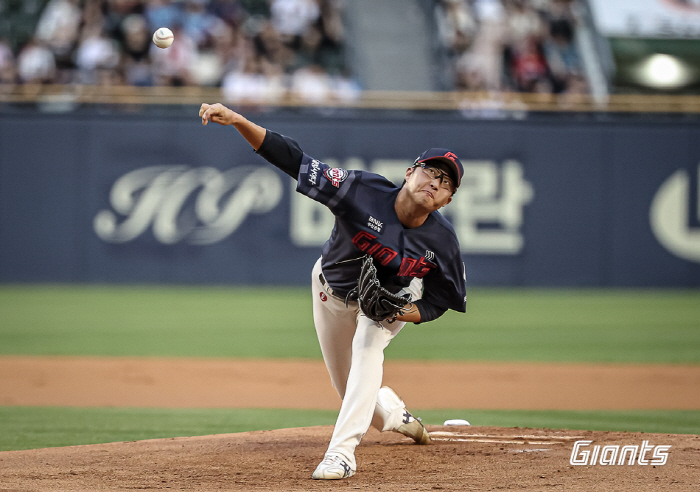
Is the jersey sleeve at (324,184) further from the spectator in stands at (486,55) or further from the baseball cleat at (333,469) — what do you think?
the spectator in stands at (486,55)

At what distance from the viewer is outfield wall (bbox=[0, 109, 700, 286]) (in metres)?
14.1

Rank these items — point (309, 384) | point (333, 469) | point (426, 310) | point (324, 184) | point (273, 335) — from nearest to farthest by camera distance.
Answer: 1. point (333, 469)
2. point (324, 184)
3. point (426, 310)
4. point (309, 384)
5. point (273, 335)

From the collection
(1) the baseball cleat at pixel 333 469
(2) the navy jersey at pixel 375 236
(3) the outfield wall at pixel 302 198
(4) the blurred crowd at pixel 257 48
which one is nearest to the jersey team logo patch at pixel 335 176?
(2) the navy jersey at pixel 375 236

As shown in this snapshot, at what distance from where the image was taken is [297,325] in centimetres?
1116

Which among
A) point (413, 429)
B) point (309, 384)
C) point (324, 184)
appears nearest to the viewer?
point (324, 184)

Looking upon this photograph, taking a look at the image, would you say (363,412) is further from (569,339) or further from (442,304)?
(569,339)

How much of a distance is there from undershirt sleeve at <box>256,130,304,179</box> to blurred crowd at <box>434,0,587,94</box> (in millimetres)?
11266

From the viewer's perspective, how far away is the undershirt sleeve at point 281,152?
433 centimetres

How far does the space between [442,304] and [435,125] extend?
A: 10.00 meters

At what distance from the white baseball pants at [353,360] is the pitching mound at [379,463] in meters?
0.19

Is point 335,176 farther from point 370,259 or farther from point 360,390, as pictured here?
point 360,390

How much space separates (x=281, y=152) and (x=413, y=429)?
1.78 m

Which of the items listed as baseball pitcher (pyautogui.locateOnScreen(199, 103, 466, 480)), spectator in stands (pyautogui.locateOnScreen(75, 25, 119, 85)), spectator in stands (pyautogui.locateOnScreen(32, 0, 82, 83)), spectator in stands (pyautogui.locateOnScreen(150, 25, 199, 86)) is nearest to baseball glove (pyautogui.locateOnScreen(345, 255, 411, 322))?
baseball pitcher (pyautogui.locateOnScreen(199, 103, 466, 480))

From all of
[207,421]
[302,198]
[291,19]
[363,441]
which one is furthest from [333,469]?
[291,19]
